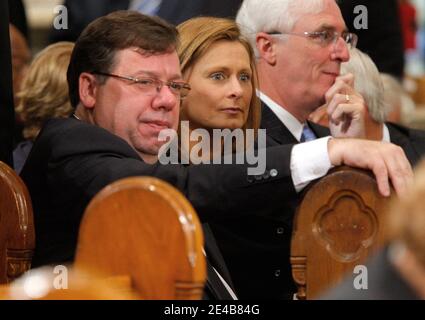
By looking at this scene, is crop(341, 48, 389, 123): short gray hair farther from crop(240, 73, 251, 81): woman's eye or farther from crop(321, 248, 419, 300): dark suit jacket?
crop(321, 248, 419, 300): dark suit jacket

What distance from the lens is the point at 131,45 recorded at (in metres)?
2.65

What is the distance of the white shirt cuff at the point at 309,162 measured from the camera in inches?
84.7

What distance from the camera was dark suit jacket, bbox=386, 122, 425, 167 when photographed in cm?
349

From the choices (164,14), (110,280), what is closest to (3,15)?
(110,280)

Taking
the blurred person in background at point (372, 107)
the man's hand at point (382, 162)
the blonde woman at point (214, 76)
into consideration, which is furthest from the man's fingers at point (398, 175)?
the blurred person in background at point (372, 107)

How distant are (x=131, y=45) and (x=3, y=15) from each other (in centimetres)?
37

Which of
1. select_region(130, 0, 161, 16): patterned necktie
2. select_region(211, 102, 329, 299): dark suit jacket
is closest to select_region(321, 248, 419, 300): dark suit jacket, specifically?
select_region(211, 102, 329, 299): dark suit jacket

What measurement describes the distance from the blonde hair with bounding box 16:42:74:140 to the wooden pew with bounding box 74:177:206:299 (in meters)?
2.03

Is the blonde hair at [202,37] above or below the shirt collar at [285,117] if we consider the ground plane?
above

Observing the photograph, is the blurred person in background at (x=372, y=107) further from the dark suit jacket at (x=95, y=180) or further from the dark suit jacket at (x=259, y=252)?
the dark suit jacket at (x=95, y=180)

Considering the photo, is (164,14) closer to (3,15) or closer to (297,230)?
(3,15)

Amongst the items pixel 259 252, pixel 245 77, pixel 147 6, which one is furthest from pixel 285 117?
pixel 147 6

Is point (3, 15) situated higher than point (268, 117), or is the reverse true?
point (3, 15)

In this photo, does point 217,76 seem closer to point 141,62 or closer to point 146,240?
point 141,62
